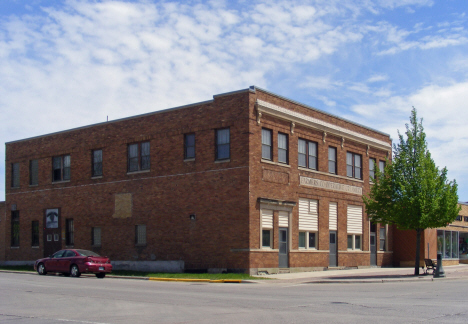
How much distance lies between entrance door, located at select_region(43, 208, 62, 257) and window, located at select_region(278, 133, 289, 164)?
1712 cm

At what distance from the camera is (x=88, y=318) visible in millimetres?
12047

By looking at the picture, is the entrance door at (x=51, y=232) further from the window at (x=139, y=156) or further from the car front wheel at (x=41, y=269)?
Answer: the window at (x=139, y=156)

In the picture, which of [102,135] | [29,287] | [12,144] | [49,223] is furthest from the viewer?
[12,144]

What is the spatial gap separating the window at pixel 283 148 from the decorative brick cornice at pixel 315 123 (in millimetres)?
1047

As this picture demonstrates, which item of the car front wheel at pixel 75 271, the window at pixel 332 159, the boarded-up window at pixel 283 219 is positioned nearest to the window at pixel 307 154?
the window at pixel 332 159

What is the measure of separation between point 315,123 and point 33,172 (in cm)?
2137

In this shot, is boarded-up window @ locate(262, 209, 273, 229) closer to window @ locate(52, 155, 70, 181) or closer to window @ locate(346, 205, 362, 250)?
window @ locate(346, 205, 362, 250)

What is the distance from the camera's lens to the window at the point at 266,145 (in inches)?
1178

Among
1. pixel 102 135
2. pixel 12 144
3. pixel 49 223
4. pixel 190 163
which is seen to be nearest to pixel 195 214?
pixel 190 163

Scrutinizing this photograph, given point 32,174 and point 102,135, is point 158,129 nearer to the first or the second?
point 102,135

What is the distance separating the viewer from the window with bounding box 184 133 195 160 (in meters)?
31.2

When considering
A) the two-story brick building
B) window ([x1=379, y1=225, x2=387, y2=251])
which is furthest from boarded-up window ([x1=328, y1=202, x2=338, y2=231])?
window ([x1=379, y1=225, x2=387, y2=251])

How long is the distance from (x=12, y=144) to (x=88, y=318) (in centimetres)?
3373

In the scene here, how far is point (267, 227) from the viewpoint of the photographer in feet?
97.3
